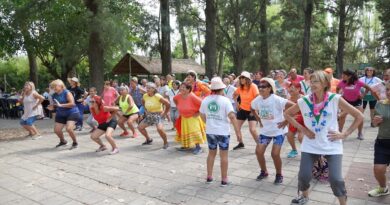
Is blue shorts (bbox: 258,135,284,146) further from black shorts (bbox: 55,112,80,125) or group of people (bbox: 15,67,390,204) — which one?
black shorts (bbox: 55,112,80,125)

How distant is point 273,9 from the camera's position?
151 feet

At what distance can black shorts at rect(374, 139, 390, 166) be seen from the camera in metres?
4.50

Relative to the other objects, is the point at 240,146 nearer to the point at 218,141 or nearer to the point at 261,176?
the point at 261,176

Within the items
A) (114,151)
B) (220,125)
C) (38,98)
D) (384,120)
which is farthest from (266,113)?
(38,98)

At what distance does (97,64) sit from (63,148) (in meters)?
7.79

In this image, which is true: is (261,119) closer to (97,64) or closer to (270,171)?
(270,171)

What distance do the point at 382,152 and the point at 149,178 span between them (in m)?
3.61

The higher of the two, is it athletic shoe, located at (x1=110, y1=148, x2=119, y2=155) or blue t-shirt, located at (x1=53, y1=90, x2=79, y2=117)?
blue t-shirt, located at (x1=53, y1=90, x2=79, y2=117)

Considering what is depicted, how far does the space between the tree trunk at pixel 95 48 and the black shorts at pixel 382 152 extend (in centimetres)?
1208

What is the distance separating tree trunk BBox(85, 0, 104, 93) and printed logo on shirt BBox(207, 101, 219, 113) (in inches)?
399

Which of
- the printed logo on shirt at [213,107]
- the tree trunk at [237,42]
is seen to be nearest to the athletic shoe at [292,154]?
the printed logo on shirt at [213,107]

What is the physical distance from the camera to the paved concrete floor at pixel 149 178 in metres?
5.11

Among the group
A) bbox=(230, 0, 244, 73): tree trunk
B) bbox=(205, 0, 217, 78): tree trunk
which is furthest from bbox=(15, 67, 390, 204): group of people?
bbox=(230, 0, 244, 73): tree trunk

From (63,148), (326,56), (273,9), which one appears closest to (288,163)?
(63,148)
